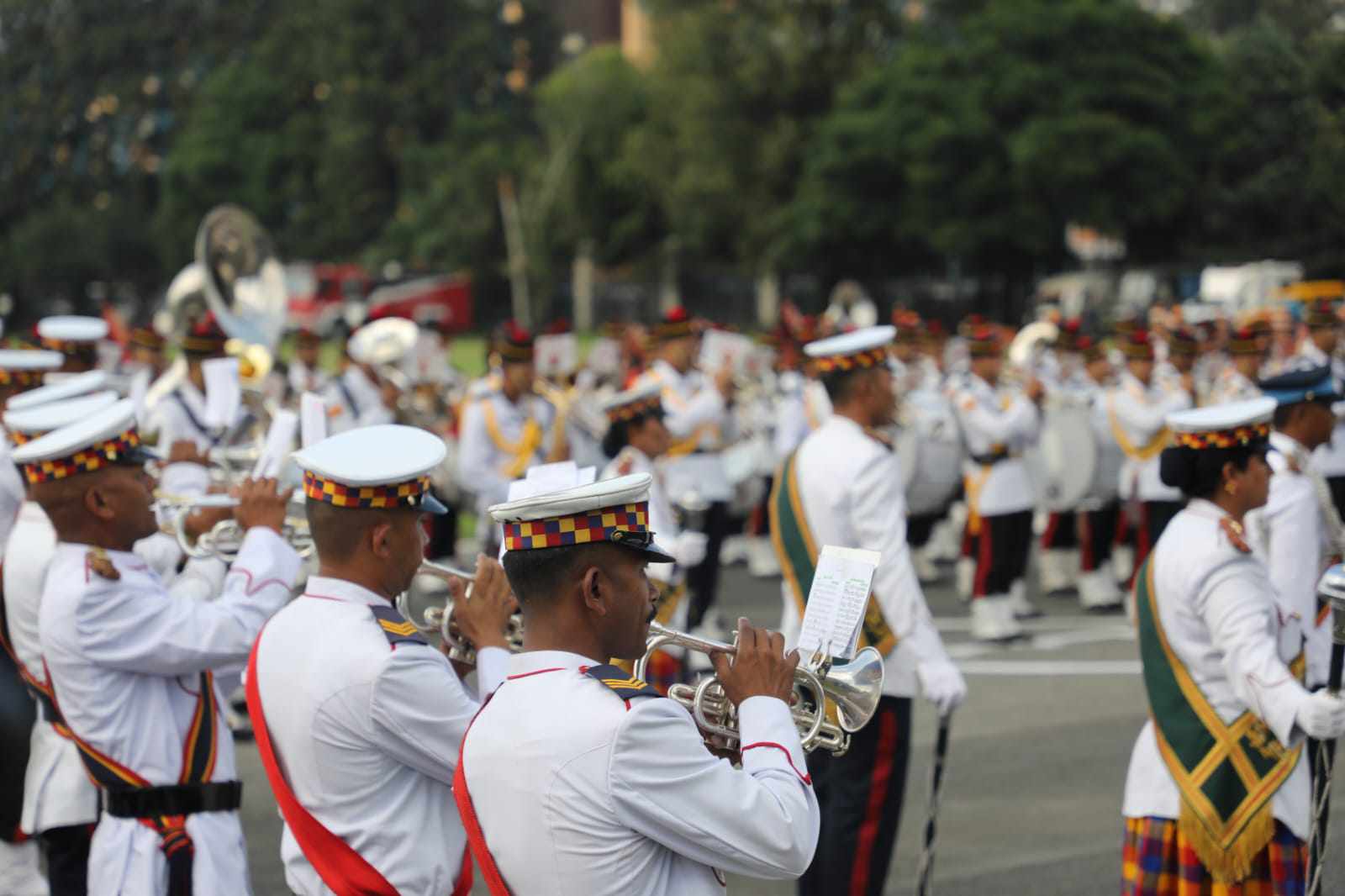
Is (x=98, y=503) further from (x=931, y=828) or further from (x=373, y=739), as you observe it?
(x=931, y=828)

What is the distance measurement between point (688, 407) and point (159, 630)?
8.49 metres

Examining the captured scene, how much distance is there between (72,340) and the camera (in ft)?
33.6

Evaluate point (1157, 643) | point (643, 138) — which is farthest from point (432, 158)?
point (1157, 643)

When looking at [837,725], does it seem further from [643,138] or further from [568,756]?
[643,138]

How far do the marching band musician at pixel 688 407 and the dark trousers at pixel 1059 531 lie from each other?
302cm

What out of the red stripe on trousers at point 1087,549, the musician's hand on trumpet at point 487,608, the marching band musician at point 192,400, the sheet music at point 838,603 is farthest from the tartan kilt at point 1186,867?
the red stripe on trousers at point 1087,549

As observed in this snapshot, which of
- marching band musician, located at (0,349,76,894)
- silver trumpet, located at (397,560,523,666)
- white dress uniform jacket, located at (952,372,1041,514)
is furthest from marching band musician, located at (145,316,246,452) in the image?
white dress uniform jacket, located at (952,372,1041,514)

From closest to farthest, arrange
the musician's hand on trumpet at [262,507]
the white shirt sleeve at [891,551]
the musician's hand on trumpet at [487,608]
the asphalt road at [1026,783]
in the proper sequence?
the musician's hand on trumpet at [487,608], the musician's hand on trumpet at [262,507], the white shirt sleeve at [891,551], the asphalt road at [1026,783]

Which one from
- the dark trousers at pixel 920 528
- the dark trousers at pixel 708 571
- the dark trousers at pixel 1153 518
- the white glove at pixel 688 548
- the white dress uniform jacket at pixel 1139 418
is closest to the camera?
the white glove at pixel 688 548

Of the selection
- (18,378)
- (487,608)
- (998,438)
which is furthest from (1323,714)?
(998,438)

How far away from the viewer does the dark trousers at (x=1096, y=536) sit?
45.1 feet

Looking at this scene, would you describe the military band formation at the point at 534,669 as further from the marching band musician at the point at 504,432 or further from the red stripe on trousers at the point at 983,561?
the red stripe on trousers at the point at 983,561

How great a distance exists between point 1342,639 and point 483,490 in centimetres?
883

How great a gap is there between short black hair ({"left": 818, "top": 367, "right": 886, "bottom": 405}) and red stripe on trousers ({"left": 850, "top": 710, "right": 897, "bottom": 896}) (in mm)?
1145
